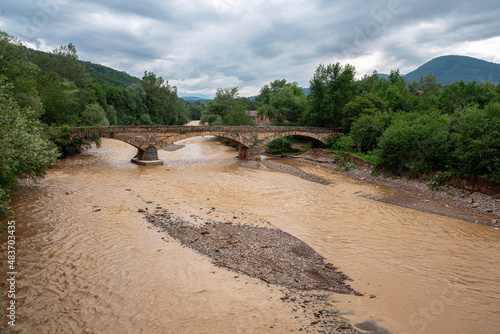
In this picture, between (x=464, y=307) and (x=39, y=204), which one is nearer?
(x=464, y=307)

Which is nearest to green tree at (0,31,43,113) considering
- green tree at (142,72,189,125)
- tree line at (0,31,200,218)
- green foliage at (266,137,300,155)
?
tree line at (0,31,200,218)

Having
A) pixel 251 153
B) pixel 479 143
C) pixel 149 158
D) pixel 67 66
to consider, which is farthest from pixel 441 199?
pixel 67 66

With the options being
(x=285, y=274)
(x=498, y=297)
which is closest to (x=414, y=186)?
(x=498, y=297)

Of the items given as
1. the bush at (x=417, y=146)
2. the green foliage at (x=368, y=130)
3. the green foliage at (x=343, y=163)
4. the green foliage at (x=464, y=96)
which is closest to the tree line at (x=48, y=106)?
the bush at (x=417, y=146)

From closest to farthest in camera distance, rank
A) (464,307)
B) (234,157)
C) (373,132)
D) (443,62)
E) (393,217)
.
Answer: (464,307), (393,217), (373,132), (234,157), (443,62)

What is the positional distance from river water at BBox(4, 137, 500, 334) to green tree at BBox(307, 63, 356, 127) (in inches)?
1013

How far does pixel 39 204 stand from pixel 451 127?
3095cm

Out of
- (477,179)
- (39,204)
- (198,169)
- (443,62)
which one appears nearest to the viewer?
(39,204)

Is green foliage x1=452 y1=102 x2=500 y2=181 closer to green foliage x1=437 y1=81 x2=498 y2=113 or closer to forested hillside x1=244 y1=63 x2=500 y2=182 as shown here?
forested hillside x1=244 y1=63 x2=500 y2=182

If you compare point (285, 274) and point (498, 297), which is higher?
point (285, 274)

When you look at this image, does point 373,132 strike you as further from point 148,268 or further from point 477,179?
point 148,268

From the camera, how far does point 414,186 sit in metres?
24.2

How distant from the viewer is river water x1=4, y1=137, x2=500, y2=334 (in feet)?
25.2

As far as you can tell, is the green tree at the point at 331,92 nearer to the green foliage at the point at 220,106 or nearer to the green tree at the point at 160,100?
the green foliage at the point at 220,106
